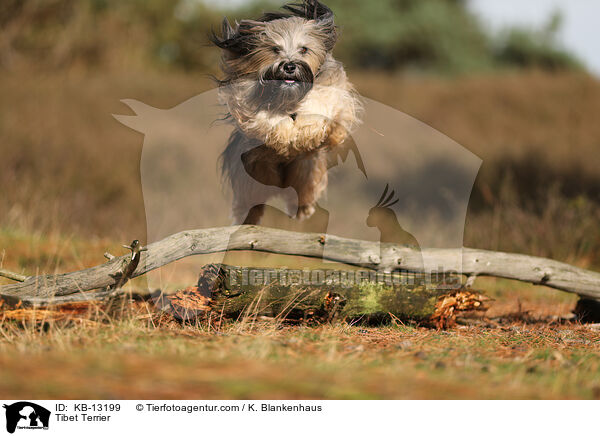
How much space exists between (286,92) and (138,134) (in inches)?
411

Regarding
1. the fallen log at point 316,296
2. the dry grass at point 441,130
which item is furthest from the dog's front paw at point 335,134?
the dry grass at point 441,130

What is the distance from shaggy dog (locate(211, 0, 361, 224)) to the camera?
3111 mm

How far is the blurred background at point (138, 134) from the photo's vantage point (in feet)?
20.6

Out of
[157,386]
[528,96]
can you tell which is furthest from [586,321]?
[528,96]

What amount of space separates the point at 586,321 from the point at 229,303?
2487 millimetres

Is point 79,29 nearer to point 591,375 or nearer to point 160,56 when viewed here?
point 160,56

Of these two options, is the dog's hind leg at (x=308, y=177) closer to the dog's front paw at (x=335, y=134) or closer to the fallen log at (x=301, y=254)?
the dog's front paw at (x=335, y=134)

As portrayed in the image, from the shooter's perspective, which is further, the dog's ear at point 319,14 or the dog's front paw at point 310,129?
the dog's ear at point 319,14

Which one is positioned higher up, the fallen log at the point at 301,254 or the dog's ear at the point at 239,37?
the dog's ear at the point at 239,37
